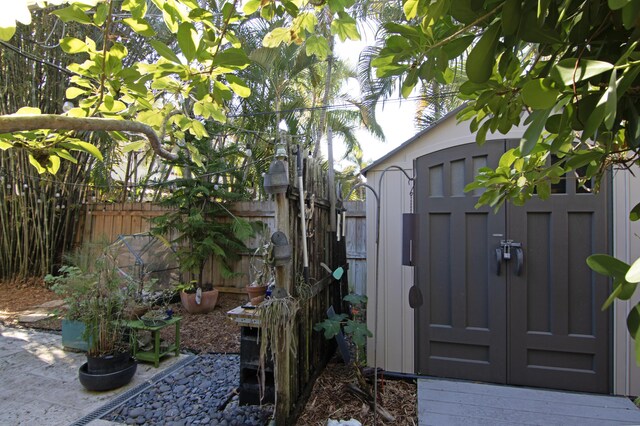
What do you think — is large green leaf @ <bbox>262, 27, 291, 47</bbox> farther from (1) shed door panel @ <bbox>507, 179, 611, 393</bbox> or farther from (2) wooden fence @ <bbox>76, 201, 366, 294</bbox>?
(2) wooden fence @ <bbox>76, 201, 366, 294</bbox>

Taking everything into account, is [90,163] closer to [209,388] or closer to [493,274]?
[209,388]

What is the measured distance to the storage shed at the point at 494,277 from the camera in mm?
2674

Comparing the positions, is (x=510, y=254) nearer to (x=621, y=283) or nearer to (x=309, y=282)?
(x=309, y=282)

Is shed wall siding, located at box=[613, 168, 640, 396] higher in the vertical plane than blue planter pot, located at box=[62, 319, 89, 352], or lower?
higher

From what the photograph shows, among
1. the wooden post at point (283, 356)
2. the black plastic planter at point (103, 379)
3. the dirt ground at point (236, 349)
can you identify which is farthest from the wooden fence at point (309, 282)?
the black plastic planter at point (103, 379)

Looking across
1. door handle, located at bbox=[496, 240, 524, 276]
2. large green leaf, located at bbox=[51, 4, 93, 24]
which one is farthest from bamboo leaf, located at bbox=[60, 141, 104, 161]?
door handle, located at bbox=[496, 240, 524, 276]

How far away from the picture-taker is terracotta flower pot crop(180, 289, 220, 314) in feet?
16.9

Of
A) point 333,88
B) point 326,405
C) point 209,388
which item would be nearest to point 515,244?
point 326,405

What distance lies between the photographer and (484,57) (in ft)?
1.95

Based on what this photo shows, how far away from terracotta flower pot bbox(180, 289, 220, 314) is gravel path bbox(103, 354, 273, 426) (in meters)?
1.70

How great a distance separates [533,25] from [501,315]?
2.73 meters

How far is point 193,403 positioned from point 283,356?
115 cm

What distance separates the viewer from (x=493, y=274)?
2850 millimetres

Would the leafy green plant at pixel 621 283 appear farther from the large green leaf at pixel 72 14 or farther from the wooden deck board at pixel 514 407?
the wooden deck board at pixel 514 407
